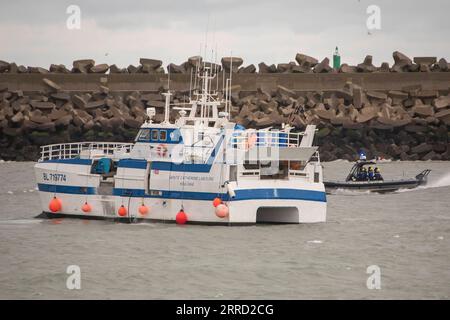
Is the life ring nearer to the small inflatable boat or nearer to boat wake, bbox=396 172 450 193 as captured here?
the small inflatable boat

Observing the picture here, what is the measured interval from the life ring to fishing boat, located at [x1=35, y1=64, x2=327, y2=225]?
14mm

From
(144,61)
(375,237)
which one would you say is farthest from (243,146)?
(144,61)

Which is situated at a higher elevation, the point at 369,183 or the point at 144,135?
the point at 144,135

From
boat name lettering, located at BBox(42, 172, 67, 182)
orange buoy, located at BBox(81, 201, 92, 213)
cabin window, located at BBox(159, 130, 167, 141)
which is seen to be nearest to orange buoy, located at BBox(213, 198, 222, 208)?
cabin window, located at BBox(159, 130, 167, 141)

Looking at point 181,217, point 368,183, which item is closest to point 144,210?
point 181,217

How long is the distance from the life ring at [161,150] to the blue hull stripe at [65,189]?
7.86ft

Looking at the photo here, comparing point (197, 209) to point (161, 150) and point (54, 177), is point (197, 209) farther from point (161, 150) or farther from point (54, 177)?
point (54, 177)

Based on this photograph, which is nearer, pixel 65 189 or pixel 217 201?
pixel 217 201

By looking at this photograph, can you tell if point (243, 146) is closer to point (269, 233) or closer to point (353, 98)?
point (269, 233)

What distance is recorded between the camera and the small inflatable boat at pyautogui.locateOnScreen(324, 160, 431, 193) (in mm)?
43594

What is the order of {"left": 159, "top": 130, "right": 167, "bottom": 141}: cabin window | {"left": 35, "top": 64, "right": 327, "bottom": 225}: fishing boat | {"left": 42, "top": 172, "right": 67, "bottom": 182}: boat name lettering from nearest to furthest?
{"left": 35, "top": 64, "right": 327, "bottom": 225}: fishing boat < {"left": 159, "top": 130, "right": 167, "bottom": 141}: cabin window < {"left": 42, "top": 172, "right": 67, "bottom": 182}: boat name lettering

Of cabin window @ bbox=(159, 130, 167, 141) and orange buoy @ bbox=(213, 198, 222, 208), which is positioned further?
cabin window @ bbox=(159, 130, 167, 141)

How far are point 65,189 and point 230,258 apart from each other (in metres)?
8.48

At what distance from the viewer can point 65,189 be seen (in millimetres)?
34000
